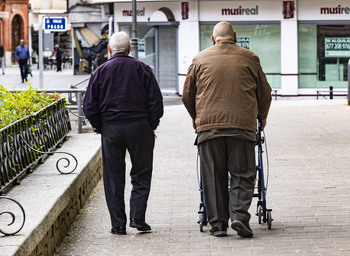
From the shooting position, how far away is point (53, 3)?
231 feet

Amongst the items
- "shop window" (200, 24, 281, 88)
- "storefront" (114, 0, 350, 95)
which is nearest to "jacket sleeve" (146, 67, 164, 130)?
"storefront" (114, 0, 350, 95)

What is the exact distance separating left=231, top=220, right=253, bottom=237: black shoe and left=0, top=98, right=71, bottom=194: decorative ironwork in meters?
1.93

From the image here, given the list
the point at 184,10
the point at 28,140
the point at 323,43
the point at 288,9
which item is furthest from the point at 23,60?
the point at 28,140

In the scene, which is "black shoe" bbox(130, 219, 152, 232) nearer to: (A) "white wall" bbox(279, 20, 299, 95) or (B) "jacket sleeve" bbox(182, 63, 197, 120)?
(B) "jacket sleeve" bbox(182, 63, 197, 120)

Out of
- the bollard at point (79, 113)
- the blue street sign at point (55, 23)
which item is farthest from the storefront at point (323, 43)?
the bollard at point (79, 113)

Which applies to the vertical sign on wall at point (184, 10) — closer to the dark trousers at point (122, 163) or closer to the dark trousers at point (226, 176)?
the dark trousers at point (122, 163)

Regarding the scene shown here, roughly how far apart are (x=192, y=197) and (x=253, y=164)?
2.14 metres

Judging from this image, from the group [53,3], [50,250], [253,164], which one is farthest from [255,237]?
[53,3]

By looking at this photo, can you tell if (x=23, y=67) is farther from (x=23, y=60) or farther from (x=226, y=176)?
(x=226, y=176)

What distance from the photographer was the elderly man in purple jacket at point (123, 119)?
7266mm

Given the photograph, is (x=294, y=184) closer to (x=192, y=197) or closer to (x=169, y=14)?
(x=192, y=197)

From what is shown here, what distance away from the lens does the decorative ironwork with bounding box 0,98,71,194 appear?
7434mm

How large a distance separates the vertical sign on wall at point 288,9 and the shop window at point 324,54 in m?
0.65

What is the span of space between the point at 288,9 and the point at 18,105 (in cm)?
2405
